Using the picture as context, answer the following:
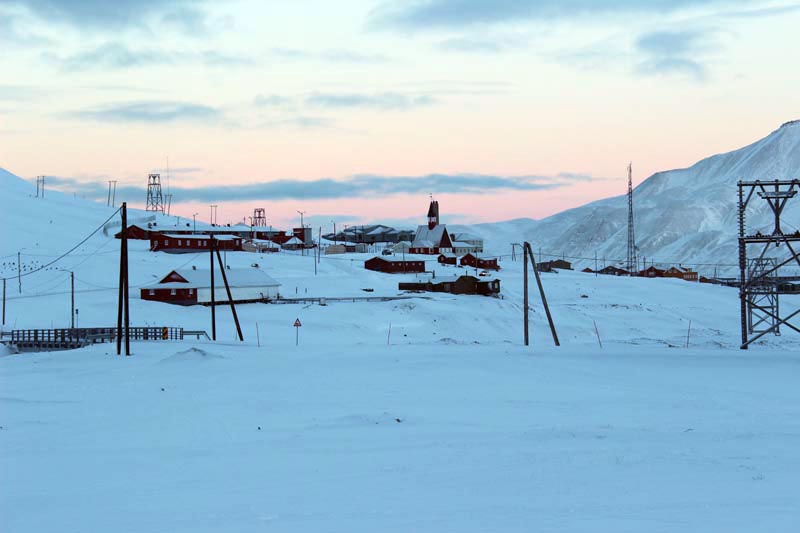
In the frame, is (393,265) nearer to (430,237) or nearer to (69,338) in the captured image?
(430,237)

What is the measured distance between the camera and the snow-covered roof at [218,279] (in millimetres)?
69188

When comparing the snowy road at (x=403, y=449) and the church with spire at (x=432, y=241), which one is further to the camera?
the church with spire at (x=432, y=241)

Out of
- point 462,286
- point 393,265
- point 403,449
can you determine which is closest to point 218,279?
point 462,286

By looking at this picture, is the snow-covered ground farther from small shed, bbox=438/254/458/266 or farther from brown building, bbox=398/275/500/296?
small shed, bbox=438/254/458/266

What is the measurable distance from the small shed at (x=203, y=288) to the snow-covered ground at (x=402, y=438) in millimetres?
26922

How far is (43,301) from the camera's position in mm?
66438

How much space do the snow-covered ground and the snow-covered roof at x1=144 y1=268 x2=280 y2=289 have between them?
1082 inches

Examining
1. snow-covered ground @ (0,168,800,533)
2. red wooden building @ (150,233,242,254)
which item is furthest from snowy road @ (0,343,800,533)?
red wooden building @ (150,233,242,254)

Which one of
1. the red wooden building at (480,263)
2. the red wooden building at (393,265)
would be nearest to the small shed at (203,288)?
the red wooden building at (393,265)

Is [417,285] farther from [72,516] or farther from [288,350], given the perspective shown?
[72,516]

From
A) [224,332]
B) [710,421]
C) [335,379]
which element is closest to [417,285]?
[224,332]

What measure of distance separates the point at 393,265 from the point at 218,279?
130ft

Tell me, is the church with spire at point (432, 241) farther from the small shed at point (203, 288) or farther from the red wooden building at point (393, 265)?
the small shed at point (203, 288)

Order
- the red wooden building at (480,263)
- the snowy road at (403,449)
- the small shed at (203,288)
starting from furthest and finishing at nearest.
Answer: the red wooden building at (480,263), the small shed at (203,288), the snowy road at (403,449)
